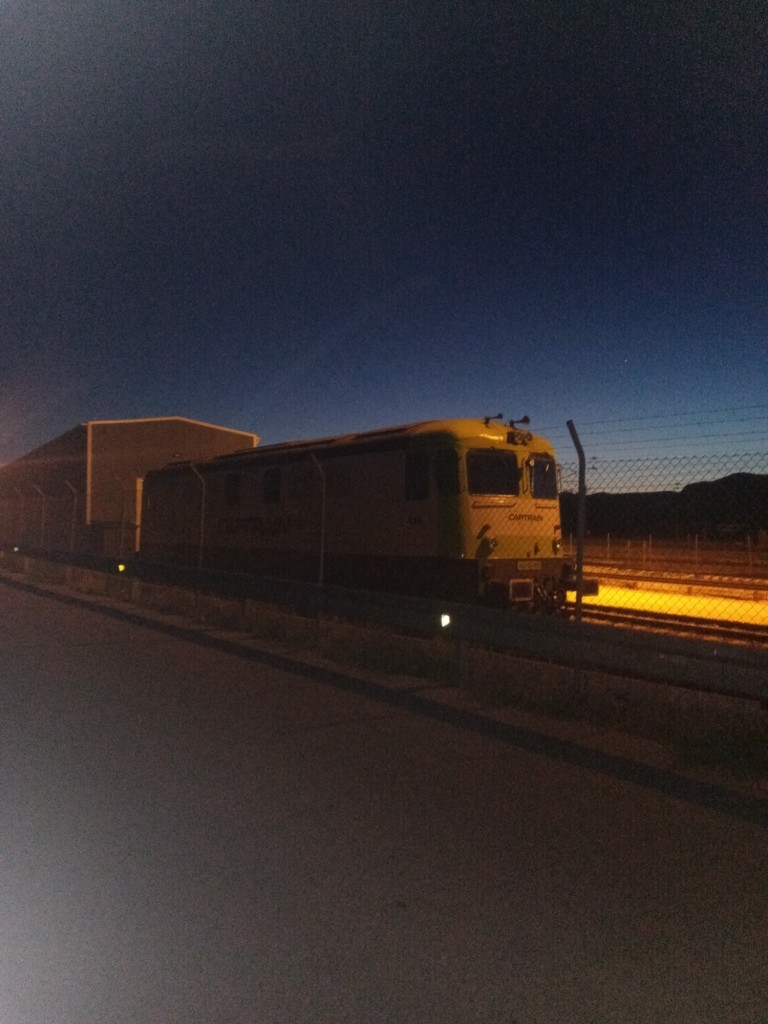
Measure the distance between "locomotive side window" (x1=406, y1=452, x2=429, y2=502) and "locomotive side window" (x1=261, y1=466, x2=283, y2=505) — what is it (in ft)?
12.5

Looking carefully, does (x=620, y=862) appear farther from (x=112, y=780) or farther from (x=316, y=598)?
(x=316, y=598)

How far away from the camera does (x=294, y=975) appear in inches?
139

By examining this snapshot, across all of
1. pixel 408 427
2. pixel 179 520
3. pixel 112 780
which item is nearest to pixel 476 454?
pixel 408 427

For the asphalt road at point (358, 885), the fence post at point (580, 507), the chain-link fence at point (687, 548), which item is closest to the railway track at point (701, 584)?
the chain-link fence at point (687, 548)

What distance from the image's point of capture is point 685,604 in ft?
61.0

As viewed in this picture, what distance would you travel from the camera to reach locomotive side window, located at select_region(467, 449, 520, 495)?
522 inches

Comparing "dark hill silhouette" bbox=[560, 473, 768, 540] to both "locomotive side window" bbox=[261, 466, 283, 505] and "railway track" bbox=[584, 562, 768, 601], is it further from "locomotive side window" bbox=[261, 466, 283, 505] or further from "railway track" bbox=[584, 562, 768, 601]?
"railway track" bbox=[584, 562, 768, 601]

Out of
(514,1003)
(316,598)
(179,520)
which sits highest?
(179,520)

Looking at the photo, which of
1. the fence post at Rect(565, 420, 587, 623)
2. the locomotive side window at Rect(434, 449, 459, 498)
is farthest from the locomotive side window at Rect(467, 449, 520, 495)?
the fence post at Rect(565, 420, 587, 623)

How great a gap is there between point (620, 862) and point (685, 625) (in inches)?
346

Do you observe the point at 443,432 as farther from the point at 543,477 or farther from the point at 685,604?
the point at 685,604

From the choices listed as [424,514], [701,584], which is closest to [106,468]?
[701,584]

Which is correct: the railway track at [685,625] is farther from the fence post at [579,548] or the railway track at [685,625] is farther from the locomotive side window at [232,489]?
the locomotive side window at [232,489]

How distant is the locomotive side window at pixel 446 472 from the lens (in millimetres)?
13141
